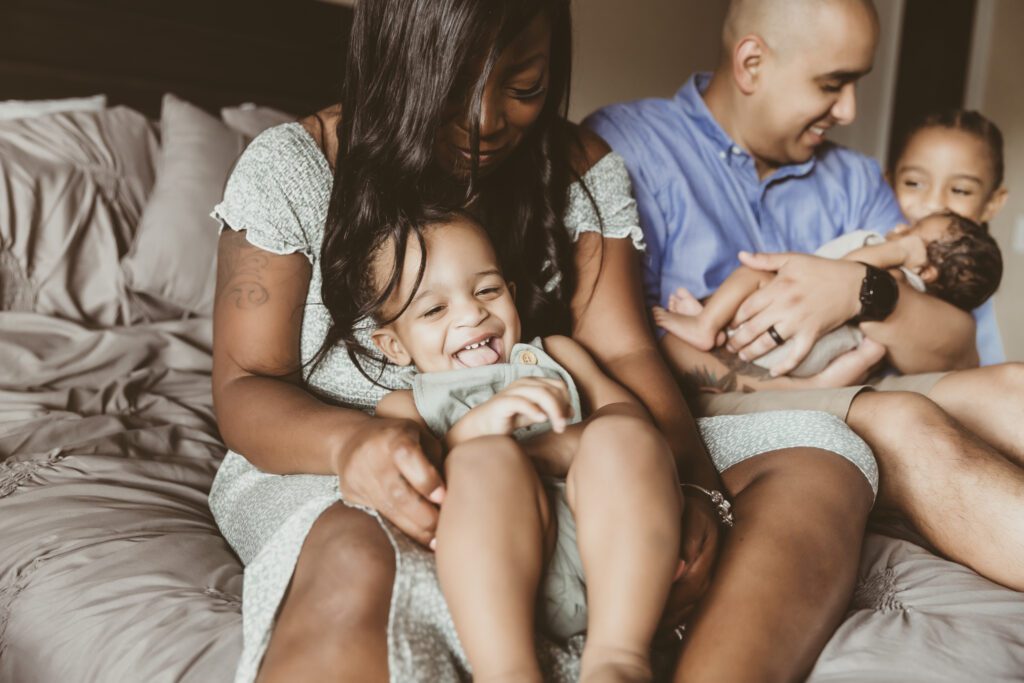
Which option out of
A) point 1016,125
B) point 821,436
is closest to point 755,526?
point 821,436

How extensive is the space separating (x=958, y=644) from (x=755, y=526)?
0.80ft

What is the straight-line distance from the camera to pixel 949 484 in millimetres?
1173

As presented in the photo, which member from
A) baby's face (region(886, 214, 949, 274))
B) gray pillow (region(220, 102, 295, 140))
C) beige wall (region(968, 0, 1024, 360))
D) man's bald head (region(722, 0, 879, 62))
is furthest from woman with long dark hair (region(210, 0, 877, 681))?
beige wall (region(968, 0, 1024, 360))

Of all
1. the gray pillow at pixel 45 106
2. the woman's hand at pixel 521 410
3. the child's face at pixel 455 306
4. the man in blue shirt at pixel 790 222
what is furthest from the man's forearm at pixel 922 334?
the gray pillow at pixel 45 106

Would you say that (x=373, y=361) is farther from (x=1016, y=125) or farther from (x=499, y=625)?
(x=1016, y=125)

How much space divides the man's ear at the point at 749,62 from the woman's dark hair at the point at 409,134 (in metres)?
0.71

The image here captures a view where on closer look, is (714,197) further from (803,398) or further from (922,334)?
(803,398)

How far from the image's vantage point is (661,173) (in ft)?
6.15

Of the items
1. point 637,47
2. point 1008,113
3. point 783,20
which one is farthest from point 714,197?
point 1008,113

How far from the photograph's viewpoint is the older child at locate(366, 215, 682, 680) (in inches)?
32.3

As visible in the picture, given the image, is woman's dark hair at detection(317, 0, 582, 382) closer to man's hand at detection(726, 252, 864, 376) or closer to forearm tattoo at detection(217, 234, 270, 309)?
forearm tattoo at detection(217, 234, 270, 309)

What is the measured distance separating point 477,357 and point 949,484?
0.67m

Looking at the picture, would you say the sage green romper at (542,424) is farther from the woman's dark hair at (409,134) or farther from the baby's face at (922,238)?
the baby's face at (922,238)

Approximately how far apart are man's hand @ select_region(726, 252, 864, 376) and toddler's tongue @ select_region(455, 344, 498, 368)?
0.64 metres
